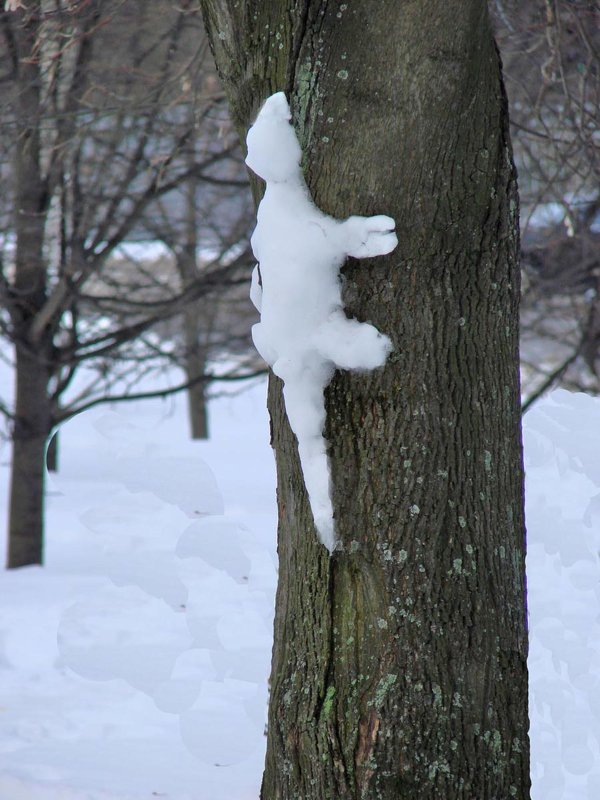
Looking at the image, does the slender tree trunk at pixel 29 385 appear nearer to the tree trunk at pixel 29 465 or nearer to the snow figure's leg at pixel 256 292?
the tree trunk at pixel 29 465

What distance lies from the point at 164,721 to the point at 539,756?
1579mm

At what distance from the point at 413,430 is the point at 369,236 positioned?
47 centimetres

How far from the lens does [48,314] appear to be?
6.30 m

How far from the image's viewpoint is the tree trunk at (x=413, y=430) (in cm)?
212

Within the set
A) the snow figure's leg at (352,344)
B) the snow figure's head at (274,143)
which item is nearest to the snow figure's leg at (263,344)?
the snow figure's leg at (352,344)

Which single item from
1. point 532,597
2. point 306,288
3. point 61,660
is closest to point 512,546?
point 306,288

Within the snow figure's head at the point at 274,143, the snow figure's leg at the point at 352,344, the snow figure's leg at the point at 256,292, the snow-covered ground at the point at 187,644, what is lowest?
the snow-covered ground at the point at 187,644

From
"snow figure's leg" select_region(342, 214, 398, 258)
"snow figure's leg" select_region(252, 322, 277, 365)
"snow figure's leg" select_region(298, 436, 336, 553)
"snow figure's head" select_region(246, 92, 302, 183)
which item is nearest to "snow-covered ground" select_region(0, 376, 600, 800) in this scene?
"snow figure's leg" select_region(298, 436, 336, 553)

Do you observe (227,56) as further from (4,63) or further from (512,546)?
(4,63)

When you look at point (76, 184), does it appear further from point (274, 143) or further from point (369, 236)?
point (369, 236)

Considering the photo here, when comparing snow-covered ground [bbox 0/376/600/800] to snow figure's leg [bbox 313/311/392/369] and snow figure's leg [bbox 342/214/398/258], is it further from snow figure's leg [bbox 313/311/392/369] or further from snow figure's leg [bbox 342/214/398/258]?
snow figure's leg [bbox 342/214/398/258]

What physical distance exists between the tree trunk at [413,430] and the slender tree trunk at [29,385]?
4.51 metres

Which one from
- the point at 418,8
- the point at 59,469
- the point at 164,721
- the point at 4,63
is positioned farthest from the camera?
the point at 59,469

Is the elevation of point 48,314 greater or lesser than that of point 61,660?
greater
